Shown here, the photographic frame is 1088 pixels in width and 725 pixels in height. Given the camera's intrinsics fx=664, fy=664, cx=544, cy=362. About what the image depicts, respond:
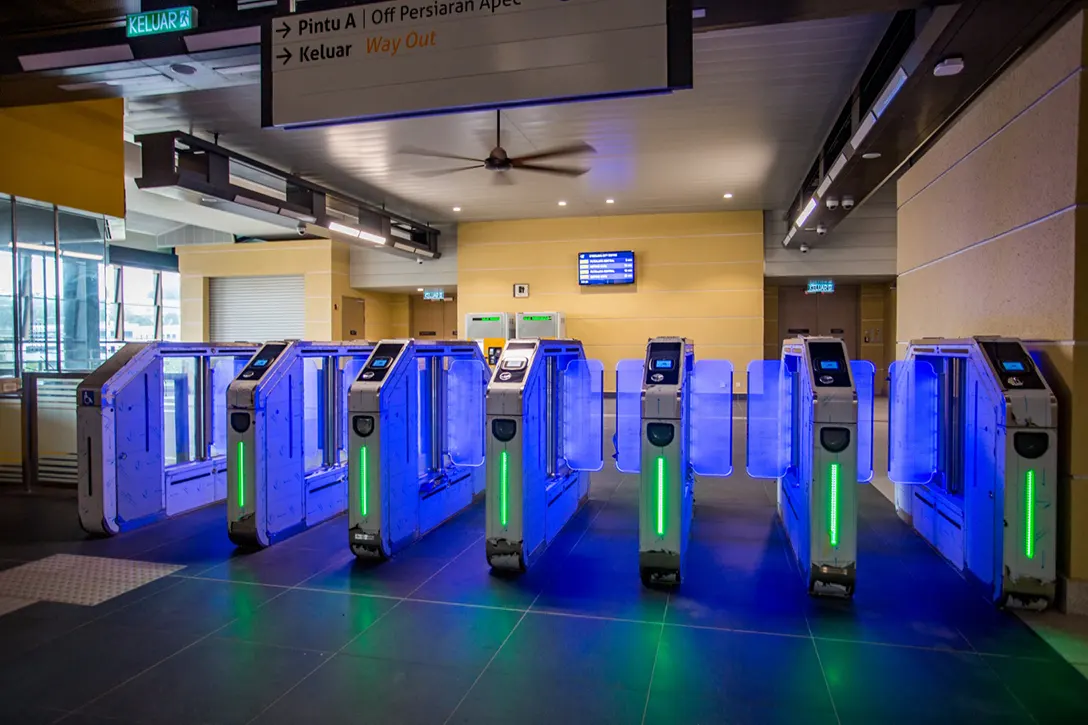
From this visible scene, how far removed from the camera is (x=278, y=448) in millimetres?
4496

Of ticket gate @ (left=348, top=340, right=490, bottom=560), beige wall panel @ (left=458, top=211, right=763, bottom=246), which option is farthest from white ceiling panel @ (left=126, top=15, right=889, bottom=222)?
ticket gate @ (left=348, top=340, right=490, bottom=560)

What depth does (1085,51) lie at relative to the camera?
124 inches

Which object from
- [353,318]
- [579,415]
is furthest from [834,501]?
[353,318]

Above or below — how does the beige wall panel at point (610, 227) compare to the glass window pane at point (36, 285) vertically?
above

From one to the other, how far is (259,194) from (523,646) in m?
6.91

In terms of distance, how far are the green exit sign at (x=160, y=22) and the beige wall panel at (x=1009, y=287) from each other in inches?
187

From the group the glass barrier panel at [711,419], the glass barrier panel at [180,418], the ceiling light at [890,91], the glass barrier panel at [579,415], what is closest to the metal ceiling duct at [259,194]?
the glass barrier panel at [180,418]

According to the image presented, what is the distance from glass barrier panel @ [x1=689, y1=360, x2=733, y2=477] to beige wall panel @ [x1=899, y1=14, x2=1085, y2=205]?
2128 mm

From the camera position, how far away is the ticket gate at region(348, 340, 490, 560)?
404 centimetres

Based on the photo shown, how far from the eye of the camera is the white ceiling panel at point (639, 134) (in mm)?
5250

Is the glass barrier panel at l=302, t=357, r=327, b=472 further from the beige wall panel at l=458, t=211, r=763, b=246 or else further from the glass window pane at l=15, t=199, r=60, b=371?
the beige wall panel at l=458, t=211, r=763, b=246

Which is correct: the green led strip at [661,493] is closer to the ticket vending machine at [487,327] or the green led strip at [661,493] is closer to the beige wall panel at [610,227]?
the ticket vending machine at [487,327]

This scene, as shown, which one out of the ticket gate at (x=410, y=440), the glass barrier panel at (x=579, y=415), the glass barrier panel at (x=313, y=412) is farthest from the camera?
the glass barrier panel at (x=313, y=412)

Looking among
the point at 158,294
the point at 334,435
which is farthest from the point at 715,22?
the point at 158,294
